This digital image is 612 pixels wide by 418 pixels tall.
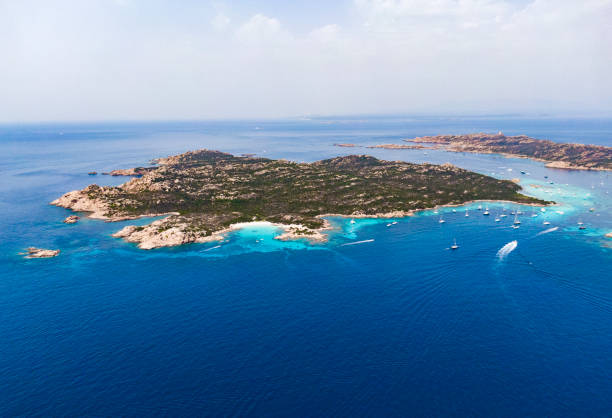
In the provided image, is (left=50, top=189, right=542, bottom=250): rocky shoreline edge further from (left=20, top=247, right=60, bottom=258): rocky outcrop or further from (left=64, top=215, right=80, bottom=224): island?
(left=20, top=247, right=60, bottom=258): rocky outcrop

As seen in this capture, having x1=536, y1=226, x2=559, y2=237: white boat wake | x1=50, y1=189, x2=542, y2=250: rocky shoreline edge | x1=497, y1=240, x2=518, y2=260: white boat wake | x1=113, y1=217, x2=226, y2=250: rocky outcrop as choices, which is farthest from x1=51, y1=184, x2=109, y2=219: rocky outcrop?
x1=536, y1=226, x2=559, y2=237: white boat wake

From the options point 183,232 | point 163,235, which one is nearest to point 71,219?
point 163,235

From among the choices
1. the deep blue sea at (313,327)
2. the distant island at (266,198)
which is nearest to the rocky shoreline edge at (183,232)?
the distant island at (266,198)

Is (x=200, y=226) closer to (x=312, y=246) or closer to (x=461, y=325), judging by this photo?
(x=312, y=246)

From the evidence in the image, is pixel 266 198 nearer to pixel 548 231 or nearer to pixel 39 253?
pixel 39 253

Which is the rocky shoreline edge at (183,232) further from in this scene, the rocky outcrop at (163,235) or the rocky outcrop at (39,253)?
the rocky outcrop at (39,253)

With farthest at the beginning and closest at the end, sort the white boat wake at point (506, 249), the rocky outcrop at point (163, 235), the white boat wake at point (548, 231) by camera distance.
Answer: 1. the white boat wake at point (548, 231)
2. the rocky outcrop at point (163, 235)
3. the white boat wake at point (506, 249)
